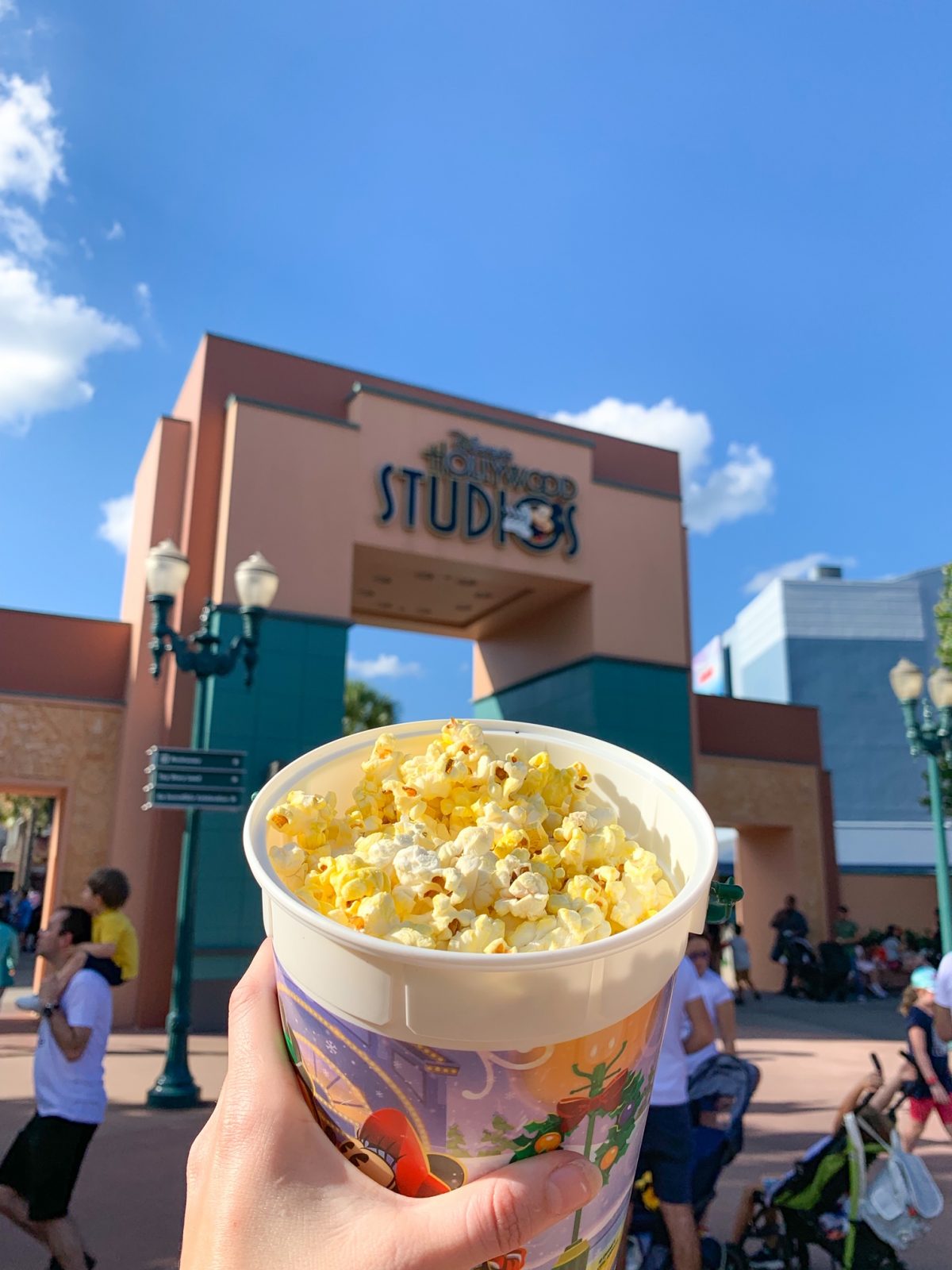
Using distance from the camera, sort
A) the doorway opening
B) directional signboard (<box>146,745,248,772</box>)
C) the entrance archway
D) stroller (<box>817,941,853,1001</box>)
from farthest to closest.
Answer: the doorway opening
stroller (<box>817,941,853,1001</box>)
the entrance archway
directional signboard (<box>146,745,248,772</box>)

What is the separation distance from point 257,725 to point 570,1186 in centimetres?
1206

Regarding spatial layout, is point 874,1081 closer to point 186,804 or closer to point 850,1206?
point 850,1206

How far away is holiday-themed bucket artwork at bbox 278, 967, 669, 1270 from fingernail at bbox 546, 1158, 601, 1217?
1.2 inches

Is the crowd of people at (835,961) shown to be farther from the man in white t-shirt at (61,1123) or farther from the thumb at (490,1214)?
the thumb at (490,1214)

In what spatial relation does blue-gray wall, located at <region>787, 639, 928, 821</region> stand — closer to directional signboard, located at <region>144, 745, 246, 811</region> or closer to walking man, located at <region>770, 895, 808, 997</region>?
walking man, located at <region>770, 895, 808, 997</region>

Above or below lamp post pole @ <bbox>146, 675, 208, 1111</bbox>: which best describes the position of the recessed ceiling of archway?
above

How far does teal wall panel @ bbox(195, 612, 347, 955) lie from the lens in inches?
478

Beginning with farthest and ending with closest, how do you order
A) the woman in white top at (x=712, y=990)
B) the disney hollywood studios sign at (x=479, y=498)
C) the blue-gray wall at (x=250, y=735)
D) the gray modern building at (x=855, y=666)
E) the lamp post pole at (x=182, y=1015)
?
1. the gray modern building at (x=855, y=666)
2. the disney hollywood studios sign at (x=479, y=498)
3. the blue-gray wall at (x=250, y=735)
4. the lamp post pole at (x=182, y=1015)
5. the woman in white top at (x=712, y=990)

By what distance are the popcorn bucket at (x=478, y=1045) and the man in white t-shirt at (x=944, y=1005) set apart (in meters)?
5.26

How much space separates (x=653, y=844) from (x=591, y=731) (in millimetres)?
13791

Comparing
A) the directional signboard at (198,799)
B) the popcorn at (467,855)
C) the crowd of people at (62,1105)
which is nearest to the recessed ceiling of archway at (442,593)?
the directional signboard at (198,799)

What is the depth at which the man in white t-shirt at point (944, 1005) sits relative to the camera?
5.76m

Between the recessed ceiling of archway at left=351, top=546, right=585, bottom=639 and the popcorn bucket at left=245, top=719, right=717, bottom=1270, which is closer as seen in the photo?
the popcorn bucket at left=245, top=719, right=717, bottom=1270

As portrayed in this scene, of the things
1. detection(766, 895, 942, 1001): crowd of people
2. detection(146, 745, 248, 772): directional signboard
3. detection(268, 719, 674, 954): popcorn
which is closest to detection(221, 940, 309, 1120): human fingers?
detection(268, 719, 674, 954): popcorn
